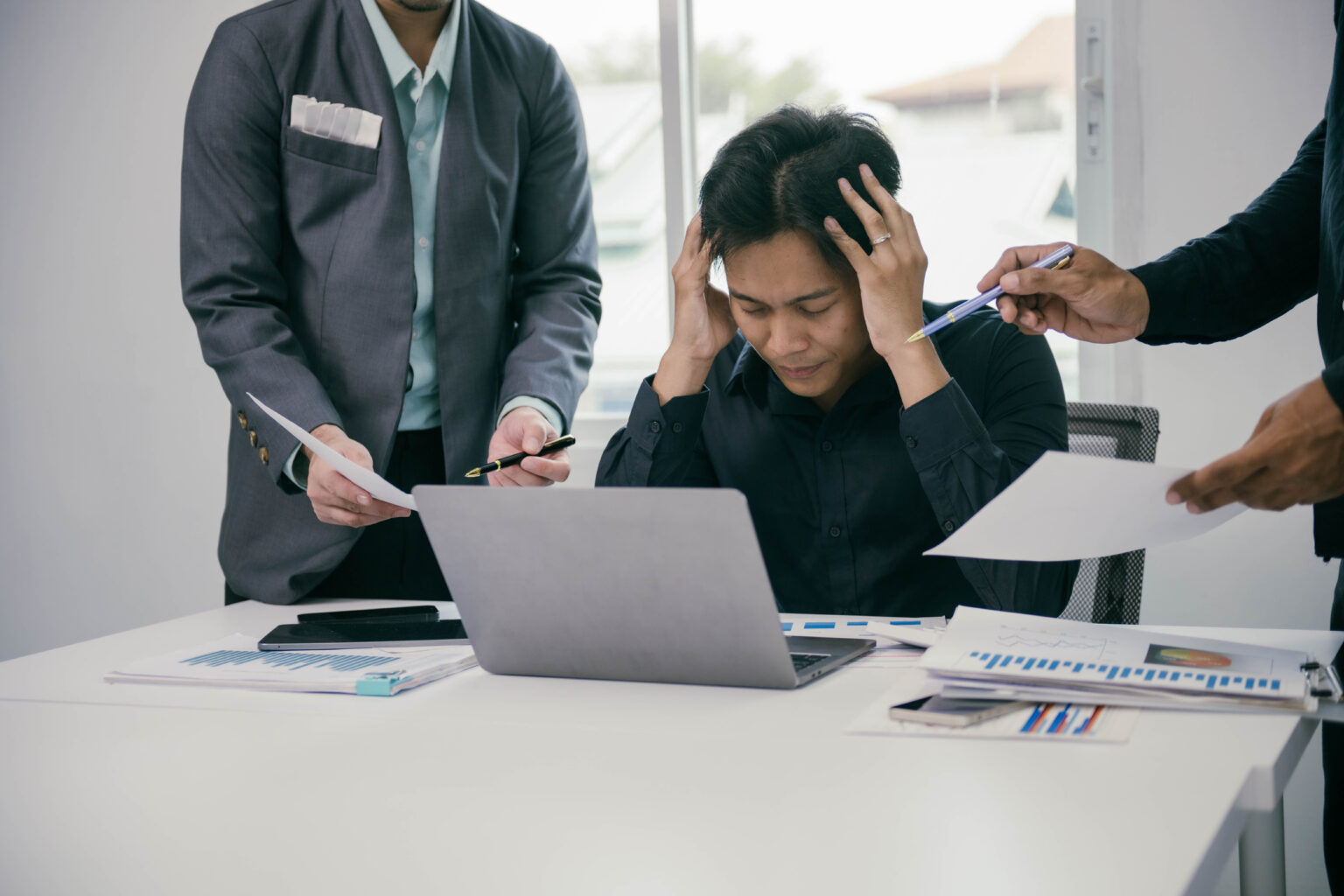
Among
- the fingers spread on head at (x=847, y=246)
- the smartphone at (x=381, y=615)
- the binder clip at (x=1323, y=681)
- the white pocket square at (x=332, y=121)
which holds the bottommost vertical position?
the smartphone at (x=381, y=615)

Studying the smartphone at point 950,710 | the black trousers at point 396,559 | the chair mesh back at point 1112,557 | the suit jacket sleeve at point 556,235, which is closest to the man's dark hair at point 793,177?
the suit jacket sleeve at point 556,235

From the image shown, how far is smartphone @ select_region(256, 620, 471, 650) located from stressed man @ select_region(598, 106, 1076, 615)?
0.40 metres

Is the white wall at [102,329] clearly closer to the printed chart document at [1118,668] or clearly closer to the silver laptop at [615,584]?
the silver laptop at [615,584]

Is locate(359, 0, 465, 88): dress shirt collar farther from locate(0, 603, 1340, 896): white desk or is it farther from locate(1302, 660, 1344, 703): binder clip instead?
locate(1302, 660, 1344, 703): binder clip

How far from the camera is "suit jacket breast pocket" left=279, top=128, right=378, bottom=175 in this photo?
1641 millimetres

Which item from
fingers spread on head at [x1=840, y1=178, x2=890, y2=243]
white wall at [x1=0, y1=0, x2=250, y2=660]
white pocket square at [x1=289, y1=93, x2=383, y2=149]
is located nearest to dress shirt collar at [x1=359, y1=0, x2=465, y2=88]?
white pocket square at [x1=289, y1=93, x2=383, y2=149]

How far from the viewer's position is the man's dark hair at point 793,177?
1456mm

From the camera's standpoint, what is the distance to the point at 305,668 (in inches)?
45.7

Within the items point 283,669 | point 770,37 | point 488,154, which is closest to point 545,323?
point 488,154

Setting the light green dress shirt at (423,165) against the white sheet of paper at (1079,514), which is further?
the light green dress shirt at (423,165)

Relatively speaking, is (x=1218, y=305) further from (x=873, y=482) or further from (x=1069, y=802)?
(x=1069, y=802)

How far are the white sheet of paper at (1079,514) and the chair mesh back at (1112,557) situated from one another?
26.2 inches

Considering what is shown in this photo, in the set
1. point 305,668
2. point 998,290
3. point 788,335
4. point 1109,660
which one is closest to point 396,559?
point 305,668

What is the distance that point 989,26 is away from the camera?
8.73 ft
